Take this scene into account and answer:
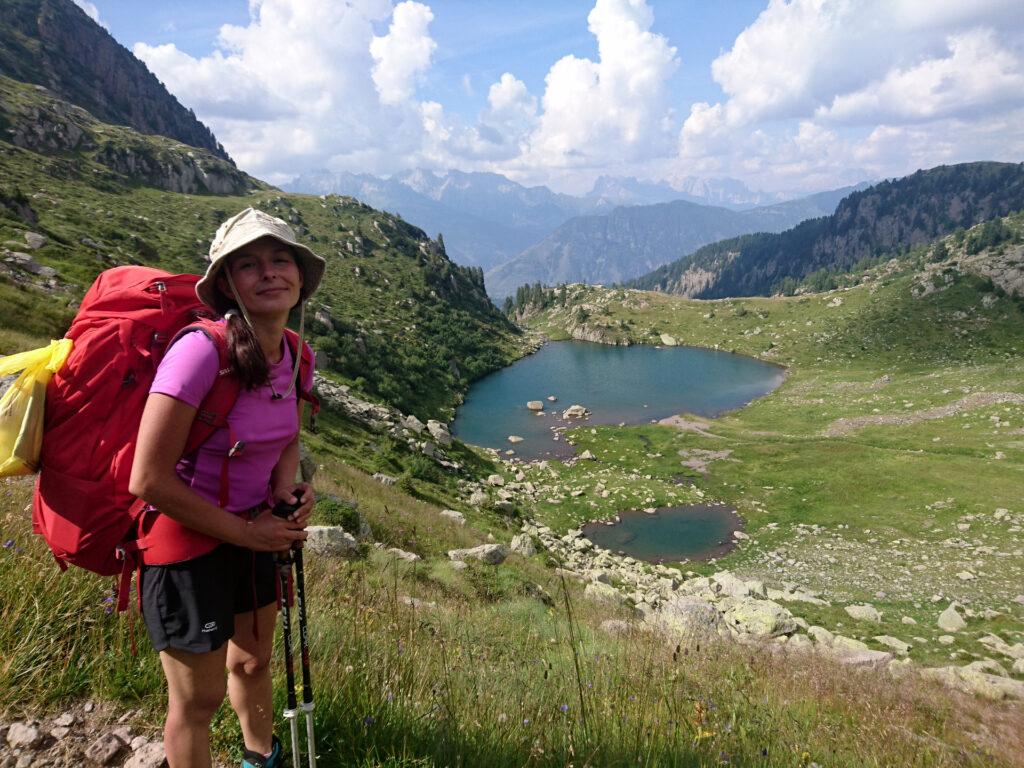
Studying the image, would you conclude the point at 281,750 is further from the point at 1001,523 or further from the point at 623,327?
the point at 623,327

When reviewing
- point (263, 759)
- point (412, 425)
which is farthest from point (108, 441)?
point (412, 425)

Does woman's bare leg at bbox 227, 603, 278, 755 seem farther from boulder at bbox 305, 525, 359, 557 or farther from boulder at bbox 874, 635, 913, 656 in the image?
boulder at bbox 874, 635, 913, 656

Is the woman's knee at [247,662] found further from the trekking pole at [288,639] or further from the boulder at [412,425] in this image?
the boulder at [412,425]

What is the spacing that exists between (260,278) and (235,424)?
0.93 m

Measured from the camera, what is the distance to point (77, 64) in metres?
171

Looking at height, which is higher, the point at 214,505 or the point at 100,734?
the point at 214,505

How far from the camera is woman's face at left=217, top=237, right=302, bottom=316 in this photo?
121 inches

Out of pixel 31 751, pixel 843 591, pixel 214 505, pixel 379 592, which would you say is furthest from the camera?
pixel 843 591

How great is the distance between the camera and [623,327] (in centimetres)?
13788

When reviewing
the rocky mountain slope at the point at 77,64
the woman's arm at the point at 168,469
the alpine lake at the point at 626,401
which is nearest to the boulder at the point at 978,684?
the woman's arm at the point at 168,469

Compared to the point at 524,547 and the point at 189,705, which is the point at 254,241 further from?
the point at 524,547

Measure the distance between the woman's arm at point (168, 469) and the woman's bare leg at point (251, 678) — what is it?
85cm

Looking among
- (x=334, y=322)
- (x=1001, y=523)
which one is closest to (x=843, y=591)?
(x=1001, y=523)

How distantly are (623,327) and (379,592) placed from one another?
136m
